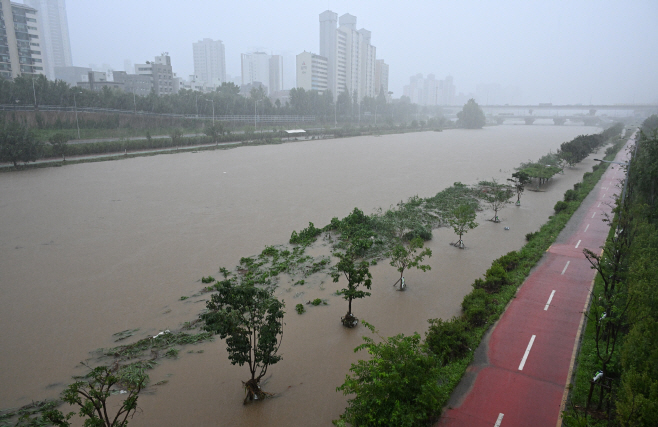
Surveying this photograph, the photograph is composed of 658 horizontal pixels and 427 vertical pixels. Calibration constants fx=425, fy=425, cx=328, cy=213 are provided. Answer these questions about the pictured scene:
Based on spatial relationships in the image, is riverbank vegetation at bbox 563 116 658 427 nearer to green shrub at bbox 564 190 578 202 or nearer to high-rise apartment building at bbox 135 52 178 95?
green shrub at bbox 564 190 578 202

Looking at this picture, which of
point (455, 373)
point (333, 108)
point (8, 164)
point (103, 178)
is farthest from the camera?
point (333, 108)

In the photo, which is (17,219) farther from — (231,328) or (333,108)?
(333,108)

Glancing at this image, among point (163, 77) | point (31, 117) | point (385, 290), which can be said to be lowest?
point (385, 290)

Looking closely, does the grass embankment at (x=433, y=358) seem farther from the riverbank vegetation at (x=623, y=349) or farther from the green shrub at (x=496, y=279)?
the riverbank vegetation at (x=623, y=349)

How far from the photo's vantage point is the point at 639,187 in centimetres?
1418

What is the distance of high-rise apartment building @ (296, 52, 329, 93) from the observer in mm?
85500

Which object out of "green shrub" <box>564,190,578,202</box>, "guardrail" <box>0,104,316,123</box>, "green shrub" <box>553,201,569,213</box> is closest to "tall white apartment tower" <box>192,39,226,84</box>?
"guardrail" <box>0,104,316,123</box>

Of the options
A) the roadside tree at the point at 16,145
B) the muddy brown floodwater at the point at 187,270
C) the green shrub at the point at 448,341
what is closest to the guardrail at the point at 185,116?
the roadside tree at the point at 16,145

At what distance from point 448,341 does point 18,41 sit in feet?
190

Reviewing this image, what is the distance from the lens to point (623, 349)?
5926 millimetres

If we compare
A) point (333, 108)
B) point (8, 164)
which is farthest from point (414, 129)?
point (8, 164)

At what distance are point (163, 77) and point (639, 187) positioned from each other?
72338mm

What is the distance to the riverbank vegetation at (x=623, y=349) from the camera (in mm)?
4734

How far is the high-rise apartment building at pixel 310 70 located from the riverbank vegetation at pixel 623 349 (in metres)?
80.4
